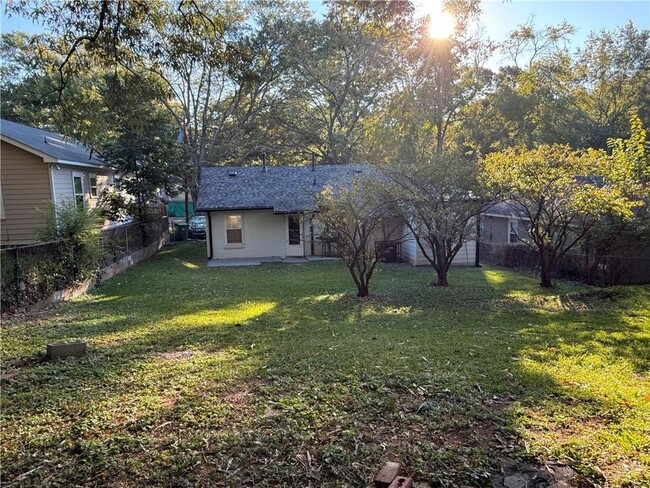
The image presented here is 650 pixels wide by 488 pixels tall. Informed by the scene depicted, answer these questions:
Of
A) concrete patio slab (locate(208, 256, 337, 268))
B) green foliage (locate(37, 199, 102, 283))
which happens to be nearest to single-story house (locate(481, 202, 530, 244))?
concrete patio slab (locate(208, 256, 337, 268))

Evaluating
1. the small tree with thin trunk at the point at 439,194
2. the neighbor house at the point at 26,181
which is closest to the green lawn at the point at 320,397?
the small tree with thin trunk at the point at 439,194

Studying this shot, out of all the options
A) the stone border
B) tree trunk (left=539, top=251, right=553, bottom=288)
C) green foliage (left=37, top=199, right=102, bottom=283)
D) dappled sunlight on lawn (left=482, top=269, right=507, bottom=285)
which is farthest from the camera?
dappled sunlight on lawn (left=482, top=269, right=507, bottom=285)

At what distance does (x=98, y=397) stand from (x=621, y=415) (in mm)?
4440

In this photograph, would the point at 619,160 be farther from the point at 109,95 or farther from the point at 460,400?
the point at 109,95

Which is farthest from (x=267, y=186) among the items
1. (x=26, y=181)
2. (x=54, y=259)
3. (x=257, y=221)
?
(x=54, y=259)

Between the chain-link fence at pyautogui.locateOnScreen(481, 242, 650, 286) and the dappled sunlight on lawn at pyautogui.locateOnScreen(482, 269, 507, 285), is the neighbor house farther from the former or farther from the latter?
the chain-link fence at pyautogui.locateOnScreen(481, 242, 650, 286)

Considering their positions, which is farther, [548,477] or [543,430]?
[543,430]

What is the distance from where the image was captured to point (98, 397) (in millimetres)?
3914

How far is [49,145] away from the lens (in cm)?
1516

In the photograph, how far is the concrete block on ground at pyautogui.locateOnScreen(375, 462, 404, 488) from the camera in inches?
97.9

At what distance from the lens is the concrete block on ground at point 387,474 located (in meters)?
2.49

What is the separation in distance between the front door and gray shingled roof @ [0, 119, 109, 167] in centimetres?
Result: 809

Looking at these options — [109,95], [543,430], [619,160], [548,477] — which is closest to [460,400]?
[543,430]

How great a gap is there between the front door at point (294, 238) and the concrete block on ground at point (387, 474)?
16.1 metres
